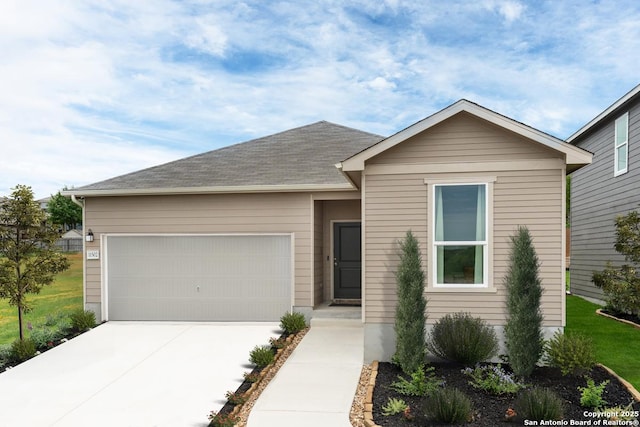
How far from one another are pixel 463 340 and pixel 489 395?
3.31 ft

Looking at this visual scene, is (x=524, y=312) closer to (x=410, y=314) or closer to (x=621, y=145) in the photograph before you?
(x=410, y=314)

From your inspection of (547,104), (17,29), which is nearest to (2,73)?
(17,29)

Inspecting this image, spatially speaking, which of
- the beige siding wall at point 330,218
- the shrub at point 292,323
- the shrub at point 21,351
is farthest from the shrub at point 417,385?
the shrub at point 21,351

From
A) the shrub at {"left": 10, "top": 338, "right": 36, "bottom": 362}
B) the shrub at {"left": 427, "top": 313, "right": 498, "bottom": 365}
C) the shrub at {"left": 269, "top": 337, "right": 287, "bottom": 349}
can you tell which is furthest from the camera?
the shrub at {"left": 269, "top": 337, "right": 287, "bottom": 349}

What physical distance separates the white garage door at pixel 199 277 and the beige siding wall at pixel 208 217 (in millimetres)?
231

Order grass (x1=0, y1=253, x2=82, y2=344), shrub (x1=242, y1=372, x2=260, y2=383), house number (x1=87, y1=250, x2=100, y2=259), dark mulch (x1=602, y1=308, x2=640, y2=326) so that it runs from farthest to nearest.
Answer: grass (x1=0, y1=253, x2=82, y2=344) < house number (x1=87, y1=250, x2=100, y2=259) < dark mulch (x1=602, y1=308, x2=640, y2=326) < shrub (x1=242, y1=372, x2=260, y2=383)

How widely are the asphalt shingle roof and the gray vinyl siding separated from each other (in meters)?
6.34

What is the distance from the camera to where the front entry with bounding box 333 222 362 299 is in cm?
1145

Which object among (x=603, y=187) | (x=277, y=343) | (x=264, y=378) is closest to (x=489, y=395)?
(x=264, y=378)

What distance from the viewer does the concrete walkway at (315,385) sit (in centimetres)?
552

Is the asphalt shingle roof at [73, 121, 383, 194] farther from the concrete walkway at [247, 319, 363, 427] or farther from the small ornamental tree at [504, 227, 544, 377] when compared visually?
the small ornamental tree at [504, 227, 544, 377]

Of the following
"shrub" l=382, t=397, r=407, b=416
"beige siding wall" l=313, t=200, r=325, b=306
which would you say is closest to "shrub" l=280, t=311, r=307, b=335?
"beige siding wall" l=313, t=200, r=325, b=306

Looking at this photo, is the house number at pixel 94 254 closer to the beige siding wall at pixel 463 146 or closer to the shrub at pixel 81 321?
the shrub at pixel 81 321

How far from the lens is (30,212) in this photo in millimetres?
9117
